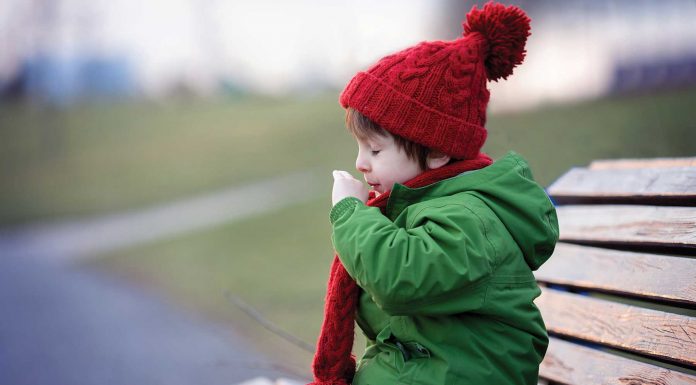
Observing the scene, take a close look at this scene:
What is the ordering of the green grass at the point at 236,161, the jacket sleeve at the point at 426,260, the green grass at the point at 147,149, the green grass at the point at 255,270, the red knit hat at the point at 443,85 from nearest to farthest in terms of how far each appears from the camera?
the jacket sleeve at the point at 426,260, the red knit hat at the point at 443,85, the green grass at the point at 236,161, the green grass at the point at 255,270, the green grass at the point at 147,149

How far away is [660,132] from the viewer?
279 centimetres

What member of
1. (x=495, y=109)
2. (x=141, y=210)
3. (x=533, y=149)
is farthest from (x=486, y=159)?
(x=141, y=210)

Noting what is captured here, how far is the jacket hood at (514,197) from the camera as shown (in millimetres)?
1575

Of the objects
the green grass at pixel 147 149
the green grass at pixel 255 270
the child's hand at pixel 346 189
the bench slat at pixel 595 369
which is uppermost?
the child's hand at pixel 346 189

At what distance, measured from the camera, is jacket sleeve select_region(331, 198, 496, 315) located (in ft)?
4.70

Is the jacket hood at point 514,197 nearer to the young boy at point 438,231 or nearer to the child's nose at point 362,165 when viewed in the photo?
the young boy at point 438,231

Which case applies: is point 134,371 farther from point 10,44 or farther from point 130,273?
point 10,44

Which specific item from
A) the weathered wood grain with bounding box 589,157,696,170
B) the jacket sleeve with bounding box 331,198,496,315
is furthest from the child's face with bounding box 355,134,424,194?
the weathered wood grain with bounding box 589,157,696,170

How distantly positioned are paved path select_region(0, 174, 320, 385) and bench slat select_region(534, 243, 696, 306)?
115 centimetres

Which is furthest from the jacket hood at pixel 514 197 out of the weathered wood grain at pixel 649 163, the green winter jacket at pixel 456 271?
the weathered wood grain at pixel 649 163

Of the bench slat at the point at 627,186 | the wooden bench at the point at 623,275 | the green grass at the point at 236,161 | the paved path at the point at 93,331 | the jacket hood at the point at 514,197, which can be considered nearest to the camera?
the jacket hood at the point at 514,197

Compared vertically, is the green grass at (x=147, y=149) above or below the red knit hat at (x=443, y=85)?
below

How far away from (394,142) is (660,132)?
5.33ft

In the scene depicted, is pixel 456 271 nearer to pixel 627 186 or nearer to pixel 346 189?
pixel 346 189
